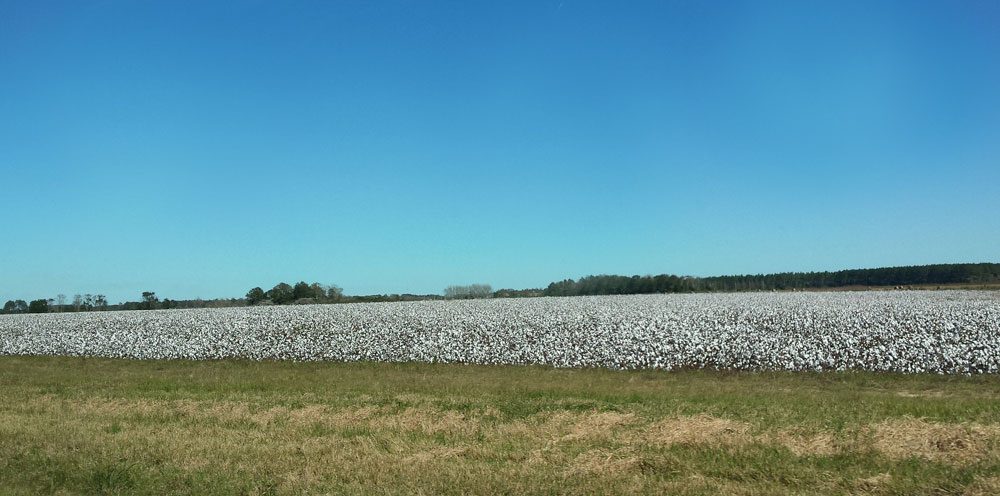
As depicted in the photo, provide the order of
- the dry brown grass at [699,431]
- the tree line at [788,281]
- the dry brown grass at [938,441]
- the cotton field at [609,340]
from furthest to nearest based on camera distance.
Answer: the tree line at [788,281] < the cotton field at [609,340] < the dry brown grass at [699,431] < the dry brown grass at [938,441]

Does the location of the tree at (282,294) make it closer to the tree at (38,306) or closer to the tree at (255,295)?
the tree at (255,295)

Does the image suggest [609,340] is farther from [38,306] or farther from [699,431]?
[38,306]

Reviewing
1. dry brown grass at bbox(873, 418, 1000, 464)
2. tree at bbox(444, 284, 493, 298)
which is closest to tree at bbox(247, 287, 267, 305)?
tree at bbox(444, 284, 493, 298)

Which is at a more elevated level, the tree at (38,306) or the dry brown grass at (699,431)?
the tree at (38,306)

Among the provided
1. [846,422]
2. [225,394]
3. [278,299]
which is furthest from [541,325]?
[278,299]

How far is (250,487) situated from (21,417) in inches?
284

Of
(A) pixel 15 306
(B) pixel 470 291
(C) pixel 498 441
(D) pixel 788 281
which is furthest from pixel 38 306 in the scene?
(D) pixel 788 281

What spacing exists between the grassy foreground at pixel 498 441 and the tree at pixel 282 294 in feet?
229

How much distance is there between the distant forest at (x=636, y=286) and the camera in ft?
279

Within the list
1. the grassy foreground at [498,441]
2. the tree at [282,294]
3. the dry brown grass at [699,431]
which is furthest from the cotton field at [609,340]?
the tree at [282,294]

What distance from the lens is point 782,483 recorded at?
7.11 meters

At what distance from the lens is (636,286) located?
317 feet

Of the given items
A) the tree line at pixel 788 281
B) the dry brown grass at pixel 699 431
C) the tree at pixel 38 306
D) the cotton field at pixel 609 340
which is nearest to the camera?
the dry brown grass at pixel 699 431

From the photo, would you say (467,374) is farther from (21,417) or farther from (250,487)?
(250,487)
